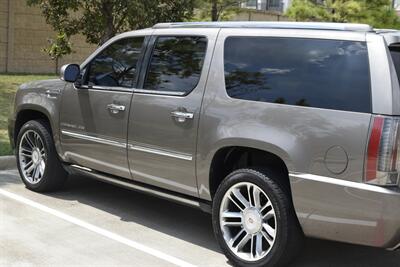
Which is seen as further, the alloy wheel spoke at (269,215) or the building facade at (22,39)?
the building facade at (22,39)

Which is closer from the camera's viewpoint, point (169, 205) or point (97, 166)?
point (97, 166)

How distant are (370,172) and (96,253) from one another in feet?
7.69

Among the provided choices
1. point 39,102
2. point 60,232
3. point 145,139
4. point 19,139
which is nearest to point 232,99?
point 145,139

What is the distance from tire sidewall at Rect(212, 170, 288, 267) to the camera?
4387 millimetres

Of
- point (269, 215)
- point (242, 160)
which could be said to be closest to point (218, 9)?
point (242, 160)

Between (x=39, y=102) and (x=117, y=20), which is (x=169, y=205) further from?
(x=117, y=20)

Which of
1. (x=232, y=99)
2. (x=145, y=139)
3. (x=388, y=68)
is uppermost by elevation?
(x=388, y=68)

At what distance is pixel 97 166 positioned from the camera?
5.98 m

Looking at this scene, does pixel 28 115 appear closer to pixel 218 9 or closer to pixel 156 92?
pixel 156 92

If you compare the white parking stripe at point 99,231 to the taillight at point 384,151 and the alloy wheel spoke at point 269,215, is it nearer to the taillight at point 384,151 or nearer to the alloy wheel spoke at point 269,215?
the alloy wheel spoke at point 269,215

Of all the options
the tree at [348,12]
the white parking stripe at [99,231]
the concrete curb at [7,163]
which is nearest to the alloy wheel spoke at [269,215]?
the white parking stripe at [99,231]

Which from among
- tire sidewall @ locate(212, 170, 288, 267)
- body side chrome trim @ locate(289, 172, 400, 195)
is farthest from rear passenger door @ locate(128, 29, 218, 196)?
body side chrome trim @ locate(289, 172, 400, 195)

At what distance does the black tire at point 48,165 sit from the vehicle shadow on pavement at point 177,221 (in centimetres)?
14

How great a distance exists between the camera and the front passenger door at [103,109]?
222 inches
